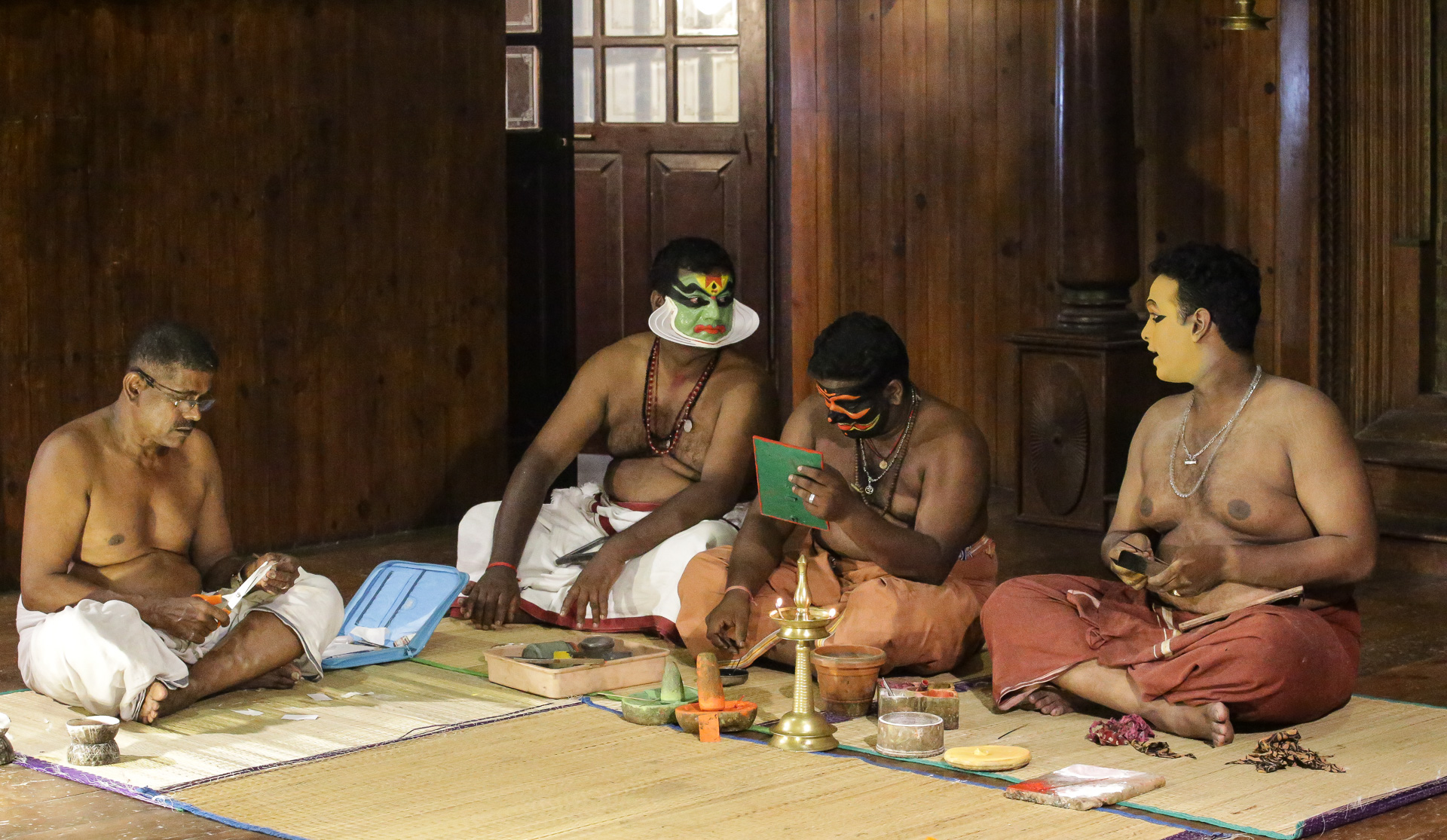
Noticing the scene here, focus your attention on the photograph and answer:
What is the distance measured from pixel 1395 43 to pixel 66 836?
4900mm

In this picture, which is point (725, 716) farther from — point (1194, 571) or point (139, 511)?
point (139, 511)

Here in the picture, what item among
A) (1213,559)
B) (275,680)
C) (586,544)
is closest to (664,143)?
(586,544)

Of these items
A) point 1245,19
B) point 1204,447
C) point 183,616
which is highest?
point 1245,19

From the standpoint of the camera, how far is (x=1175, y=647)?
3984 mm

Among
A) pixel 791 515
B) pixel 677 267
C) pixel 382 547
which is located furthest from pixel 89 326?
pixel 791 515

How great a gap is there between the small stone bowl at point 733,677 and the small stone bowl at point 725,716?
0.40m

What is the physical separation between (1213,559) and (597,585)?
1.80 meters

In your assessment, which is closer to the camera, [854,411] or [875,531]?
[875,531]

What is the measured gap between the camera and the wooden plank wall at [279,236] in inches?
234

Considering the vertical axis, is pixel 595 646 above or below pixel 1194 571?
below

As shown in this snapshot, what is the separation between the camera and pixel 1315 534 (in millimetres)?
4086

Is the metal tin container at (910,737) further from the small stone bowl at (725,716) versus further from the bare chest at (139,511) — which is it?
the bare chest at (139,511)

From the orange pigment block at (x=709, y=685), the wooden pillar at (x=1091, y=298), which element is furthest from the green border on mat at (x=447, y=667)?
the wooden pillar at (x=1091, y=298)

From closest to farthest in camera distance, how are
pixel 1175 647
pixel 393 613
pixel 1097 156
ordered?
pixel 1175 647 < pixel 393 613 < pixel 1097 156
